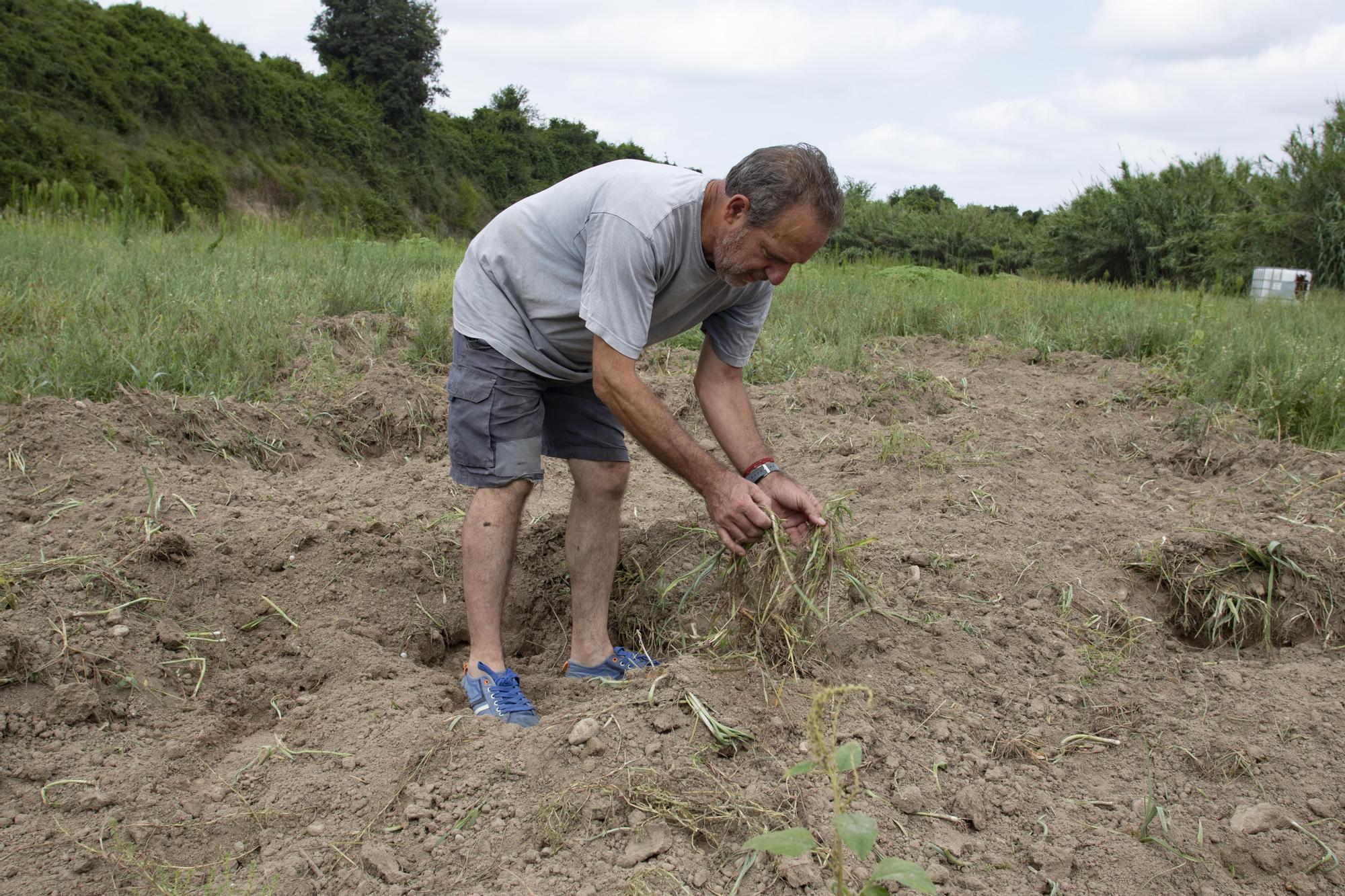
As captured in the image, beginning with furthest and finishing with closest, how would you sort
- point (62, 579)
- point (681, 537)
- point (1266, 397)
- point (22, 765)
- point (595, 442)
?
point (1266, 397) → point (681, 537) → point (595, 442) → point (62, 579) → point (22, 765)

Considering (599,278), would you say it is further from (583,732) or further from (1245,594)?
(1245,594)

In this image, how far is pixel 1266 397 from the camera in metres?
4.77

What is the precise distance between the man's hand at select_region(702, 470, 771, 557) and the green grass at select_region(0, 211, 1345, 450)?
3046mm

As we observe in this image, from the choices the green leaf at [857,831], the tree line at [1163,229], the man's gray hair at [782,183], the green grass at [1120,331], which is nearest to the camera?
the green leaf at [857,831]

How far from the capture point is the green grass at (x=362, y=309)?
14.9 ft

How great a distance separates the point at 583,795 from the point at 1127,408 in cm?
406

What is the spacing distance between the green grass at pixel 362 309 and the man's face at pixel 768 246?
119 inches

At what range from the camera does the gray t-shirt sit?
94.5 inches

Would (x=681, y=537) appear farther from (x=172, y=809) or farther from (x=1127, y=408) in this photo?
(x=1127, y=408)

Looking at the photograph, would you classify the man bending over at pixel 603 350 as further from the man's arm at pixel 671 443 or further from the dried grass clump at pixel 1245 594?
the dried grass clump at pixel 1245 594

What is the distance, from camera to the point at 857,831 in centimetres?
133

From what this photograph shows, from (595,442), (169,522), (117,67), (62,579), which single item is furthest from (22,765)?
(117,67)

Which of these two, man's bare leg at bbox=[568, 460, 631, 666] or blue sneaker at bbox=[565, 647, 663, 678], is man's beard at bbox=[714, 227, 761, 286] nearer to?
man's bare leg at bbox=[568, 460, 631, 666]

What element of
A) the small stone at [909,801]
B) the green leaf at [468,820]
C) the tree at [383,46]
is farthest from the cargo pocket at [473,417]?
the tree at [383,46]
